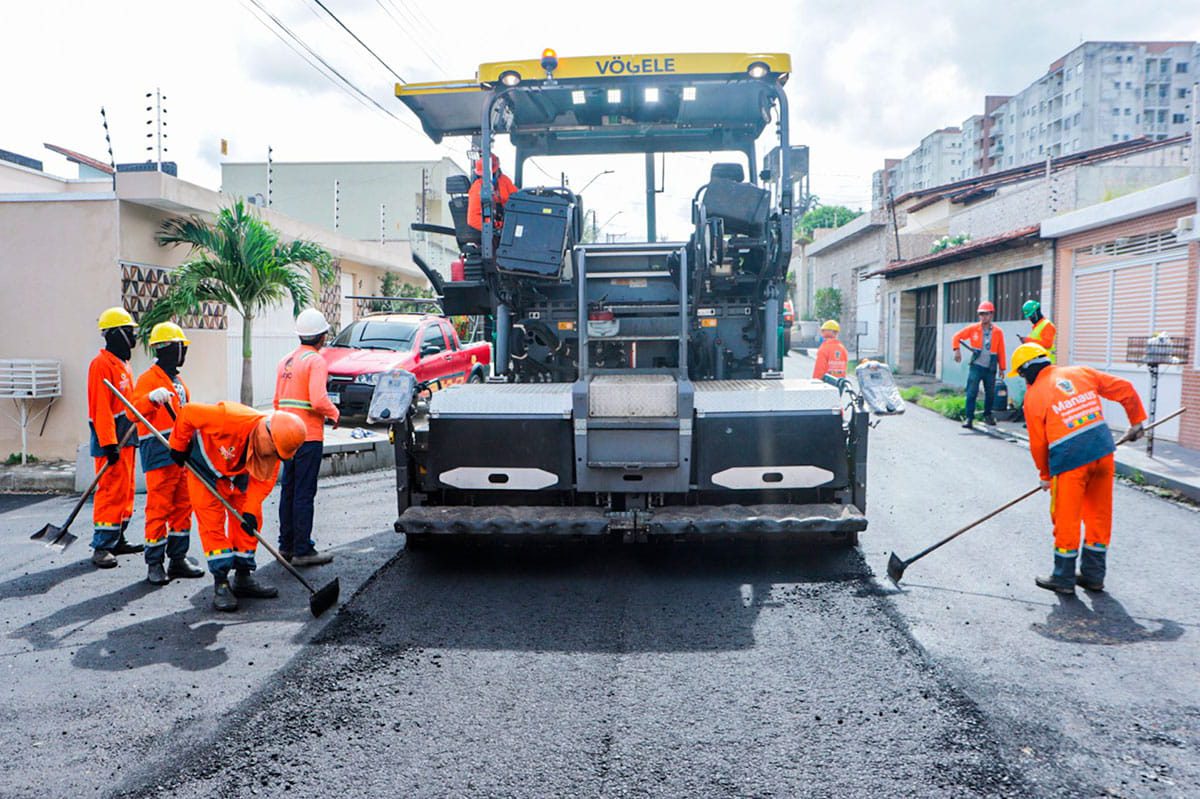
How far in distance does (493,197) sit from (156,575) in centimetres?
335

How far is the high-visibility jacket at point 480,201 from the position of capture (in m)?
6.88

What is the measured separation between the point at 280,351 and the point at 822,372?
10196 mm

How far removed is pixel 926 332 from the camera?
24.4m

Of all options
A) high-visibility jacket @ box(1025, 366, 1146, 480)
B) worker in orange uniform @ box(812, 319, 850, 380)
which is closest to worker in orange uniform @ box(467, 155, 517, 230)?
high-visibility jacket @ box(1025, 366, 1146, 480)

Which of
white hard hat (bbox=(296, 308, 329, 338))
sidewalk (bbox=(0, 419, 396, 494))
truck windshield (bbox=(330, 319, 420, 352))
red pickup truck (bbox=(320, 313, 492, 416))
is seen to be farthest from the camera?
truck windshield (bbox=(330, 319, 420, 352))

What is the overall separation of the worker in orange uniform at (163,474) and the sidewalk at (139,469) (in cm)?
286

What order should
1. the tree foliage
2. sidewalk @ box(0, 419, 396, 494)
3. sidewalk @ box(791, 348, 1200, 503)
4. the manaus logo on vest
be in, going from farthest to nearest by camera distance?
the tree foliage < sidewalk @ box(0, 419, 396, 494) < sidewalk @ box(791, 348, 1200, 503) < the manaus logo on vest

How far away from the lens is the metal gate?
23594 millimetres

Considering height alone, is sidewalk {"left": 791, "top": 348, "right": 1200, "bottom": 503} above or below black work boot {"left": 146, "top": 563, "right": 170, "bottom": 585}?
above

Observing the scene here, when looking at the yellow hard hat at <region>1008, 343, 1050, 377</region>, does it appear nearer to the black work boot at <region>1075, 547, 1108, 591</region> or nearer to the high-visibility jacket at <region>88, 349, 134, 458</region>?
the black work boot at <region>1075, 547, 1108, 591</region>

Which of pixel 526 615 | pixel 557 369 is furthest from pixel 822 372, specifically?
pixel 526 615

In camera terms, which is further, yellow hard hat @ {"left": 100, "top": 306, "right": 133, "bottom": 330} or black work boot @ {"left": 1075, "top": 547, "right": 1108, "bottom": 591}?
yellow hard hat @ {"left": 100, "top": 306, "right": 133, "bottom": 330}

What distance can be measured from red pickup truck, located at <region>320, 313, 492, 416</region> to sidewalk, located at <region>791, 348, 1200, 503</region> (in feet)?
23.9

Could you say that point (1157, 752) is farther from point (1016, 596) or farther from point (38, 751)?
point (38, 751)
